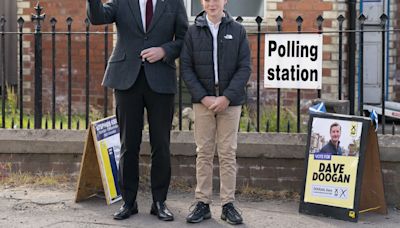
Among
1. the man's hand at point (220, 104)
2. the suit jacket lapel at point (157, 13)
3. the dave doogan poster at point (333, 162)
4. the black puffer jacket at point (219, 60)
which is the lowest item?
the dave doogan poster at point (333, 162)

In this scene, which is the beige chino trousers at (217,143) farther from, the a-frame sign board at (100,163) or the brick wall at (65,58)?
the brick wall at (65,58)

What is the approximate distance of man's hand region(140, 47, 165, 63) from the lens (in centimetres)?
473

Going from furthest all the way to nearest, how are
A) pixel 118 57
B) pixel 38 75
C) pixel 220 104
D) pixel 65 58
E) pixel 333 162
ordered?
pixel 65 58, pixel 38 75, pixel 333 162, pixel 118 57, pixel 220 104

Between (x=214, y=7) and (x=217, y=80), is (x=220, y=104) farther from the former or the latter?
(x=214, y=7)

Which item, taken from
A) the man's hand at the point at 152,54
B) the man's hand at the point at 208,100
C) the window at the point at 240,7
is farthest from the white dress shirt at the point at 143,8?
the window at the point at 240,7

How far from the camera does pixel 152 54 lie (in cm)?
473

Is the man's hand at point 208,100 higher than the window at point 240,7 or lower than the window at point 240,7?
lower

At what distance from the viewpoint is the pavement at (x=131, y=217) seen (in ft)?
16.2

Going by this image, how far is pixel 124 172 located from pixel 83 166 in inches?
24.5

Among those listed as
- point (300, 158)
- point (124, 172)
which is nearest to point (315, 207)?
point (300, 158)

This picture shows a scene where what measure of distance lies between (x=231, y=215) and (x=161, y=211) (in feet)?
1.94

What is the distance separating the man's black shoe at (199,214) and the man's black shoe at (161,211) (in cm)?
16

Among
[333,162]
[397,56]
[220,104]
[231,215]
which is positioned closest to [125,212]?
[231,215]

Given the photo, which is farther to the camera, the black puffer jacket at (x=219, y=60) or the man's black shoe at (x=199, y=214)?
the man's black shoe at (x=199, y=214)
